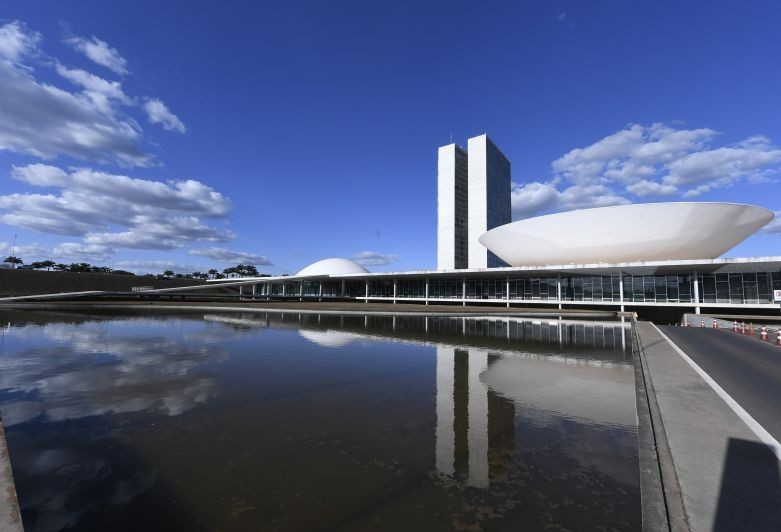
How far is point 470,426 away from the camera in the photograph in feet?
20.4

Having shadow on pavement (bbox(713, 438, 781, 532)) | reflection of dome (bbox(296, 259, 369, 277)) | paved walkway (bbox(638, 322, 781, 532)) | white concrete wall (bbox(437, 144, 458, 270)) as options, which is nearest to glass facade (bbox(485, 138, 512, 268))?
white concrete wall (bbox(437, 144, 458, 270))

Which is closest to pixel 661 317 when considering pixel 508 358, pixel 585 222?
pixel 585 222

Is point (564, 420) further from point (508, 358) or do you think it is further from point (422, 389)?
point (508, 358)

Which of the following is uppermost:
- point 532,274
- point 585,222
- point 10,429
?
point 585,222

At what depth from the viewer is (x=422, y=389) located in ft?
27.9

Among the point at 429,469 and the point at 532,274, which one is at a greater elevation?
the point at 532,274

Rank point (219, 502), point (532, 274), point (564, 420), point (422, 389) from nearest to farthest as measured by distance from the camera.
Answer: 1. point (219, 502)
2. point (564, 420)
3. point (422, 389)
4. point (532, 274)

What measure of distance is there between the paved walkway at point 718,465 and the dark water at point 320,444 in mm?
556

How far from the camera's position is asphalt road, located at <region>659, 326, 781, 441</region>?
658 cm

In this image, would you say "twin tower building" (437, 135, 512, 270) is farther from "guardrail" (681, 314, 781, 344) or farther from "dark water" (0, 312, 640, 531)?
"dark water" (0, 312, 640, 531)

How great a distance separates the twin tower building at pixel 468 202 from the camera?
330ft

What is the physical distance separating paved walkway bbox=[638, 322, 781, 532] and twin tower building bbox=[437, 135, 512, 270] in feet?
304

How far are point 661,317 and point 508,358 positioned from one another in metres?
39.8

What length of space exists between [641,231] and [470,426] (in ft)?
134
